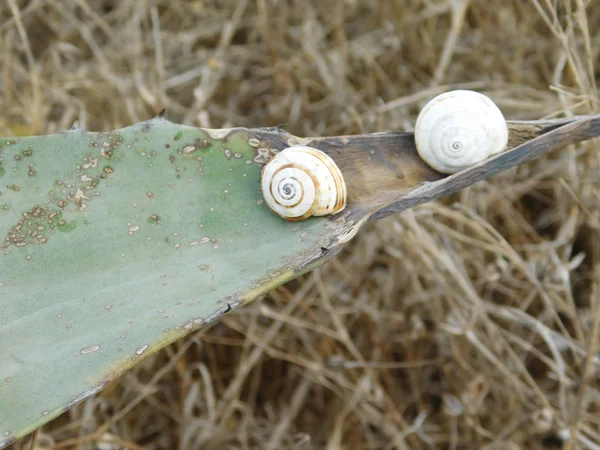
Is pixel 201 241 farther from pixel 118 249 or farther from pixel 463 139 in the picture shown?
pixel 463 139

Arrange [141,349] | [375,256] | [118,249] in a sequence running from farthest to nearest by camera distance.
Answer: [375,256] → [118,249] → [141,349]

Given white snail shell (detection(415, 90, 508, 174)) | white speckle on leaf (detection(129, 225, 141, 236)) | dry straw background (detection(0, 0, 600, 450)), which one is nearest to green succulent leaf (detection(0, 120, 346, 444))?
white speckle on leaf (detection(129, 225, 141, 236))

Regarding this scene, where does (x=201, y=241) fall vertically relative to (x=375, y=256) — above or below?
above

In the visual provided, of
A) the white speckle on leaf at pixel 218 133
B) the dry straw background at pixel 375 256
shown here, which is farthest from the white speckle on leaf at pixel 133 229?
the dry straw background at pixel 375 256

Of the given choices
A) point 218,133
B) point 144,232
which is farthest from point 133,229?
point 218,133

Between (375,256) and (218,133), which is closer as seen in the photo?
(218,133)

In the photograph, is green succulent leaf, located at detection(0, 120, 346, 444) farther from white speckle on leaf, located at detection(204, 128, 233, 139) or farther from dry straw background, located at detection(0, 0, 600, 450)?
dry straw background, located at detection(0, 0, 600, 450)

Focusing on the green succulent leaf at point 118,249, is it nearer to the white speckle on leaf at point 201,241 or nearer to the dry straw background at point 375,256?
the white speckle on leaf at point 201,241
